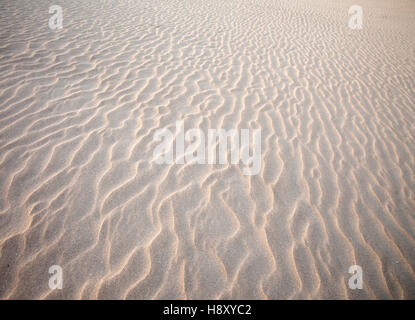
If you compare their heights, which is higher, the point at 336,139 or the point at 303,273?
the point at 336,139

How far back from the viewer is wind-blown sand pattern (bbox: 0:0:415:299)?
2008 mm

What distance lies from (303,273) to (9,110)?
426 centimetres

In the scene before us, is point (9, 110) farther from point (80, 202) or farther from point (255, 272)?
point (255, 272)

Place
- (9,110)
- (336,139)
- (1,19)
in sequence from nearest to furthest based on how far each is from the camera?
(9,110)
(336,139)
(1,19)

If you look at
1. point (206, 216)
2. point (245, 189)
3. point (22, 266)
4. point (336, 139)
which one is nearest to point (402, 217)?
point (336, 139)

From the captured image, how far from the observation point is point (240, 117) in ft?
12.2

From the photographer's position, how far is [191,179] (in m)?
2.73

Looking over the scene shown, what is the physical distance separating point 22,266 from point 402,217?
158 inches

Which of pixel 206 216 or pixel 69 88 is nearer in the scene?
pixel 206 216

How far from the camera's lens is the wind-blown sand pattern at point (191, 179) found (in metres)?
2.01
